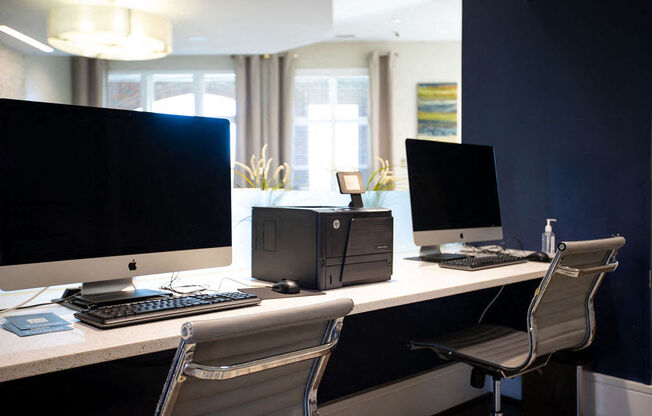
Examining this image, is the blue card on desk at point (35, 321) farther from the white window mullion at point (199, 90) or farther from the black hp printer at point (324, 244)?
the white window mullion at point (199, 90)

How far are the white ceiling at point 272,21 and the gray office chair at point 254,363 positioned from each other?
16.6 ft

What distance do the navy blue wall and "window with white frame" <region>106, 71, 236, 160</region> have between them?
5.77 metres

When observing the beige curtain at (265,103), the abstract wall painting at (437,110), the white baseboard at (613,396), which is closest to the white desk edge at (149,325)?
the white baseboard at (613,396)

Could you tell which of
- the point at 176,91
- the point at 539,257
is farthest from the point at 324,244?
the point at 176,91

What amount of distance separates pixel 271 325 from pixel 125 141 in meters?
0.75

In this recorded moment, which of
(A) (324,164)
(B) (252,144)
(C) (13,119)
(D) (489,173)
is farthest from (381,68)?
(C) (13,119)

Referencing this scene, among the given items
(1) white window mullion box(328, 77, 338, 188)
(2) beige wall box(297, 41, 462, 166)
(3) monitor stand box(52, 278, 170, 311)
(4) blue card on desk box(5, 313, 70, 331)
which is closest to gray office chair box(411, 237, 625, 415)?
(3) monitor stand box(52, 278, 170, 311)

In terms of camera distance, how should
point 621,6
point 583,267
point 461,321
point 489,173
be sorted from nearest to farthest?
point 583,267, point 621,6, point 489,173, point 461,321

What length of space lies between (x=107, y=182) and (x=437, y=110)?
23.0ft

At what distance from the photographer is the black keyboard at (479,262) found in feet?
7.13

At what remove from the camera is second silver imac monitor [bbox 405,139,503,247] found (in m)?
2.33

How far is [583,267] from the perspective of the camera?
Result: 6.18 feet

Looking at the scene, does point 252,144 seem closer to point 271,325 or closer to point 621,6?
point 621,6

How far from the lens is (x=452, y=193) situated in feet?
8.13
